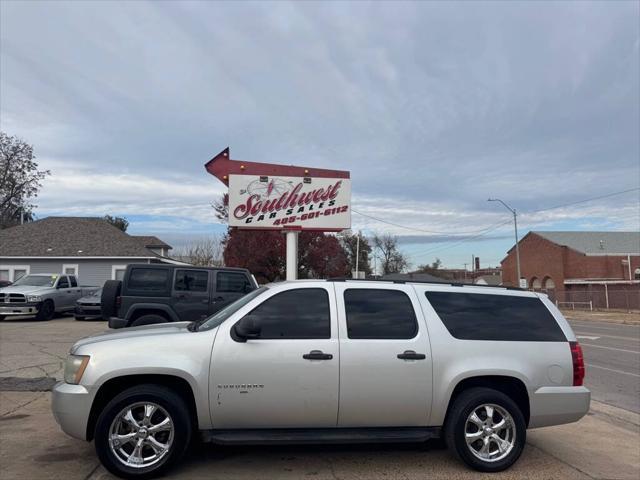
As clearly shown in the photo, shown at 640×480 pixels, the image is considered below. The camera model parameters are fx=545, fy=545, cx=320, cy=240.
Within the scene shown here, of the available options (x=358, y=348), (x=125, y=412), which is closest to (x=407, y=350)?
(x=358, y=348)

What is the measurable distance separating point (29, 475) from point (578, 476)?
16.0 feet

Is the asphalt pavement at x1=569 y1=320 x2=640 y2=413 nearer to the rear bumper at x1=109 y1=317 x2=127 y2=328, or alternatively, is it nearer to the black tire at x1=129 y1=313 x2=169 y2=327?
the black tire at x1=129 y1=313 x2=169 y2=327

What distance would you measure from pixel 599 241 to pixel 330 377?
6644cm

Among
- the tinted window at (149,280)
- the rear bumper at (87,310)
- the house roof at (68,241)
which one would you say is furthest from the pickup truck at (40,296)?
the tinted window at (149,280)

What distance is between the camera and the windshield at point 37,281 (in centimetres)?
2212

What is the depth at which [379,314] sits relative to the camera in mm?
5203

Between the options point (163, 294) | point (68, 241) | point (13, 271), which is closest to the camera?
point (163, 294)

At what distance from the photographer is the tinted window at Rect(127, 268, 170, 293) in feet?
37.7

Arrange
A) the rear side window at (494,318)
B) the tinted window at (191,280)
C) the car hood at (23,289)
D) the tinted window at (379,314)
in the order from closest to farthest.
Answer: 1. the tinted window at (379,314)
2. the rear side window at (494,318)
3. the tinted window at (191,280)
4. the car hood at (23,289)

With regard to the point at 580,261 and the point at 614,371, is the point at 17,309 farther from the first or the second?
the point at 580,261

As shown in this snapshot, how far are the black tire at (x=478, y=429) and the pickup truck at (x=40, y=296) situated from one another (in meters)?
19.8

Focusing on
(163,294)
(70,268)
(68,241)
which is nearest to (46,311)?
(70,268)

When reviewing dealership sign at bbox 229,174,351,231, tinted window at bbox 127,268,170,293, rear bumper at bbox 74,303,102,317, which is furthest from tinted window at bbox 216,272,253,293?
rear bumper at bbox 74,303,102,317

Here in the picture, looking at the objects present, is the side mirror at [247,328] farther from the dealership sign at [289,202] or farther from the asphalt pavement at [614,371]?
the dealership sign at [289,202]
